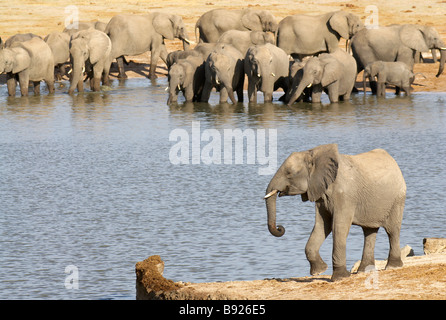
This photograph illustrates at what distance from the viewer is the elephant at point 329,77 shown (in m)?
27.1

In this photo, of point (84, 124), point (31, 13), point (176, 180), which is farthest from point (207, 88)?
point (31, 13)

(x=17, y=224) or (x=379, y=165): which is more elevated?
(x=379, y=165)

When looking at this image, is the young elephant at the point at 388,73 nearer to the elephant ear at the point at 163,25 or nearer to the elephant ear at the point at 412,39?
the elephant ear at the point at 412,39

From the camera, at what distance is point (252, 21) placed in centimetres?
3741

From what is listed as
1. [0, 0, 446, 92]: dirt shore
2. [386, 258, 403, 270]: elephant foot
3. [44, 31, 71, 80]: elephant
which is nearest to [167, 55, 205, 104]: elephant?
[44, 31, 71, 80]: elephant

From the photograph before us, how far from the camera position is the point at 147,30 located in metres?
37.1

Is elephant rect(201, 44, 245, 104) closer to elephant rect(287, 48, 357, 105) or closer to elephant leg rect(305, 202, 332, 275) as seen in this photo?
elephant rect(287, 48, 357, 105)

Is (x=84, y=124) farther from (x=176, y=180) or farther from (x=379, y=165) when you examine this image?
Result: (x=379, y=165)

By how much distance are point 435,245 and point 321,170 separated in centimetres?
230

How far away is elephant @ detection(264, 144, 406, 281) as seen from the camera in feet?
31.9

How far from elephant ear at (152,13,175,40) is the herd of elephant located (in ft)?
0.12

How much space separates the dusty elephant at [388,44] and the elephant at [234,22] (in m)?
5.20

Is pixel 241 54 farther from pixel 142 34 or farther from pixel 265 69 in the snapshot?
pixel 142 34

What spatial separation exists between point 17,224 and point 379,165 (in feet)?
17.1
